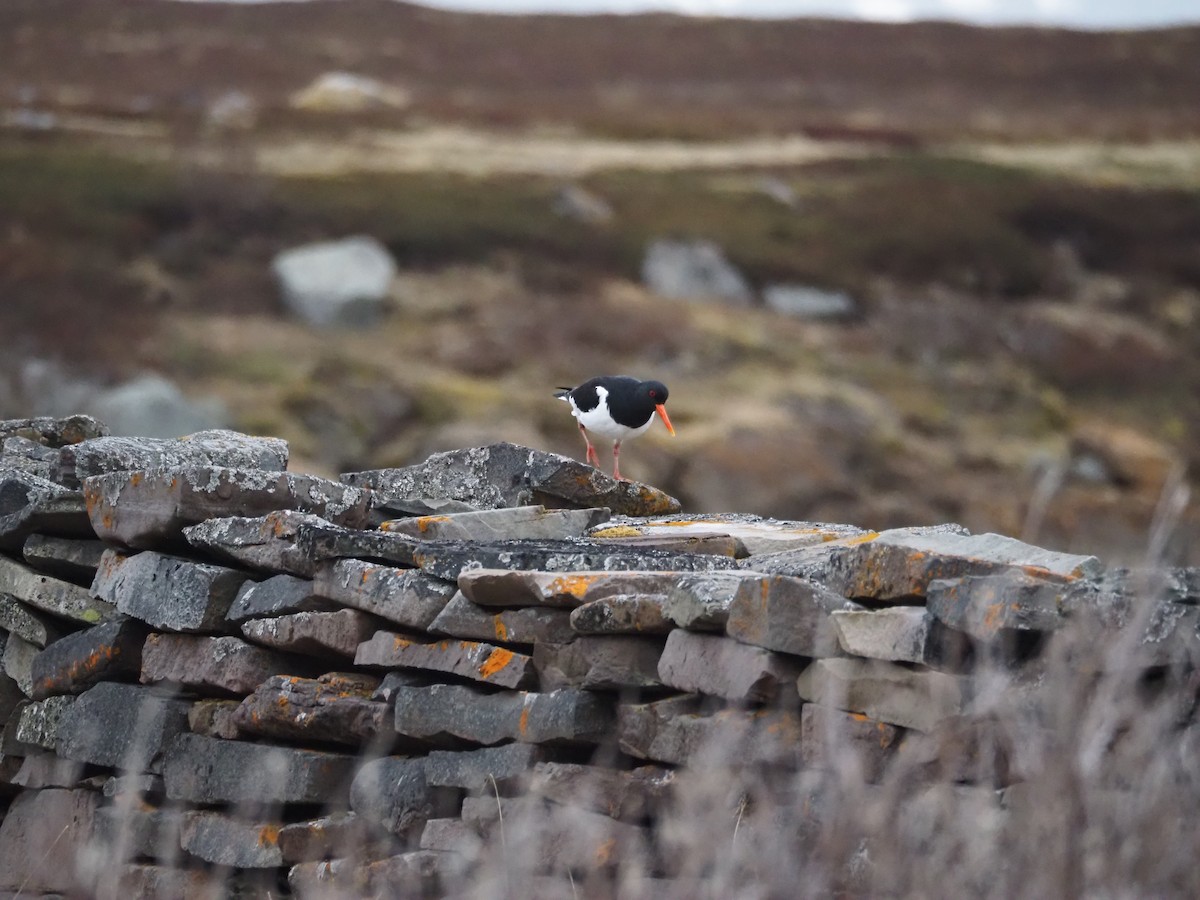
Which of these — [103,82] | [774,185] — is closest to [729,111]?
[774,185]

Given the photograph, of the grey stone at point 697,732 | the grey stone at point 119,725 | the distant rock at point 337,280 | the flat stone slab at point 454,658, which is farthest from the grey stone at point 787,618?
the distant rock at point 337,280

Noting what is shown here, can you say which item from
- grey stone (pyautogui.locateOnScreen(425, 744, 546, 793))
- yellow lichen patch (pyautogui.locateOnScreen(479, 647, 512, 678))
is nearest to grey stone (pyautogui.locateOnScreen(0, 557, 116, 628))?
grey stone (pyautogui.locateOnScreen(425, 744, 546, 793))

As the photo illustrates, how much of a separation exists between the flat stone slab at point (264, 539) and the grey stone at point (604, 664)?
4.22 ft

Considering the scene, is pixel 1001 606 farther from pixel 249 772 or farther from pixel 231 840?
pixel 231 840

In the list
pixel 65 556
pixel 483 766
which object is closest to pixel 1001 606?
pixel 483 766

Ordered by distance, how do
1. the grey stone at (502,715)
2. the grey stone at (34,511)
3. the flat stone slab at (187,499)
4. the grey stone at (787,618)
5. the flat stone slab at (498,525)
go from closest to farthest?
the grey stone at (787,618), the grey stone at (502,715), the flat stone slab at (187,499), the flat stone slab at (498,525), the grey stone at (34,511)

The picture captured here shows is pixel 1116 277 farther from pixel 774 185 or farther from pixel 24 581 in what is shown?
pixel 24 581

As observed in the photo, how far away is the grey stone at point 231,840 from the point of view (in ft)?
18.7

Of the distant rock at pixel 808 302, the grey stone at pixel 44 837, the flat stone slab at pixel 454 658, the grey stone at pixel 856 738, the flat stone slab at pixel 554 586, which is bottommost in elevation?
the grey stone at pixel 44 837

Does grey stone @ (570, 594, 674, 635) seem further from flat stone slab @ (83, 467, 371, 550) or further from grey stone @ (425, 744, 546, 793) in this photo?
flat stone slab @ (83, 467, 371, 550)

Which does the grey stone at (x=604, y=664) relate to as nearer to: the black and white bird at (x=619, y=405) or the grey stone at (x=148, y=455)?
the grey stone at (x=148, y=455)

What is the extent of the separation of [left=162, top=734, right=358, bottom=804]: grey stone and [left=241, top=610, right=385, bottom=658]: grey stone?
430mm

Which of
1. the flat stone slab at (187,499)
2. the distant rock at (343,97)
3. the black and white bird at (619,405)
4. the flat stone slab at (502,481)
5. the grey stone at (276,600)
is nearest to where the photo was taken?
the grey stone at (276,600)

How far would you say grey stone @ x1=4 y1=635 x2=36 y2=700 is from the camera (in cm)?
689
